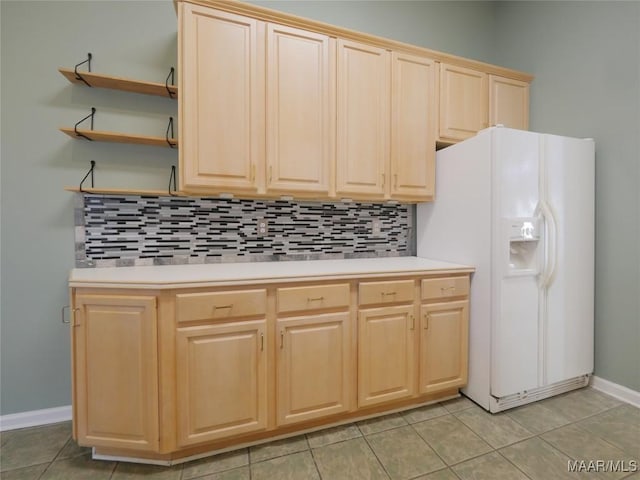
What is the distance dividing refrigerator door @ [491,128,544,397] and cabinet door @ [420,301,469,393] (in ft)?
0.57

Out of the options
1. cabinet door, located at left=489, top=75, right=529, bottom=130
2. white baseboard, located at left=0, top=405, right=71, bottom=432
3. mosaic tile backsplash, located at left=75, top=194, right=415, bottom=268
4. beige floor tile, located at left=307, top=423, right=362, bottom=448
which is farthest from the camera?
cabinet door, located at left=489, top=75, right=529, bottom=130

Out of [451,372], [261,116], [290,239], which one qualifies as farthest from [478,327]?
[261,116]

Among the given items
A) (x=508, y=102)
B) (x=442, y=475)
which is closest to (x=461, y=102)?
(x=508, y=102)

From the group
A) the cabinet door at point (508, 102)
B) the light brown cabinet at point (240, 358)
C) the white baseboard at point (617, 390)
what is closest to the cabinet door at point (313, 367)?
the light brown cabinet at point (240, 358)

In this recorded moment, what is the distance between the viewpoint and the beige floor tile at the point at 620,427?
1.53 m

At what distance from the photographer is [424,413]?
182 centimetres

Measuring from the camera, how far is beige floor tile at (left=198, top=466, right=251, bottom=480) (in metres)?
1.35

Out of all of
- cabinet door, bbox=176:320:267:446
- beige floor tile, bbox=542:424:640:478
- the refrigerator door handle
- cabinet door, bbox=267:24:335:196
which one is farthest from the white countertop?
beige floor tile, bbox=542:424:640:478

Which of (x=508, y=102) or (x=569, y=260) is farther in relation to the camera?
(x=508, y=102)

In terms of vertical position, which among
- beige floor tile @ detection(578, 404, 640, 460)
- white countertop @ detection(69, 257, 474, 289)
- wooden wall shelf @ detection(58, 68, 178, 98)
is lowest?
beige floor tile @ detection(578, 404, 640, 460)

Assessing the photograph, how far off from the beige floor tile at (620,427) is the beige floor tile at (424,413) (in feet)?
2.52

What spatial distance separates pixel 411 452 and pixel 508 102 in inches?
103

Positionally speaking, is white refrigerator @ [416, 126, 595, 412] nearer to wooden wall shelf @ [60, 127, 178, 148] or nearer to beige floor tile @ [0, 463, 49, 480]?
wooden wall shelf @ [60, 127, 178, 148]

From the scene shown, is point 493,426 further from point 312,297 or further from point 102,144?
point 102,144
